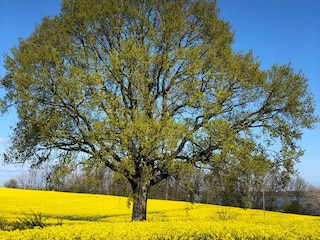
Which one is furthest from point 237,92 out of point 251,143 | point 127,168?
point 127,168

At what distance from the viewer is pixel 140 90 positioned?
1802 centimetres

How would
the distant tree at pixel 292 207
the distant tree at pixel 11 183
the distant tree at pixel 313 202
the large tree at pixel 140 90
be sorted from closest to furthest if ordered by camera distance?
1. the large tree at pixel 140 90
2. the distant tree at pixel 292 207
3. the distant tree at pixel 313 202
4. the distant tree at pixel 11 183

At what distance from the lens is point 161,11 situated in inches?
804

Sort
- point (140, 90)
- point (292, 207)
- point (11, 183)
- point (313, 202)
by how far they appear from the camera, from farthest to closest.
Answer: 1. point (11, 183)
2. point (313, 202)
3. point (292, 207)
4. point (140, 90)

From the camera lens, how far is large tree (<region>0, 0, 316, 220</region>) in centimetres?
1688

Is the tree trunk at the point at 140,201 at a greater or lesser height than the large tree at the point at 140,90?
lesser

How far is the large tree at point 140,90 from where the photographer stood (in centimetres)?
1688

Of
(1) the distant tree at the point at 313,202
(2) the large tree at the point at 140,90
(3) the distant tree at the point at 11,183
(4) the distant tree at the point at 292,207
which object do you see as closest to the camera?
(2) the large tree at the point at 140,90

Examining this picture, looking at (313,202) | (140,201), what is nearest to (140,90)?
(140,201)

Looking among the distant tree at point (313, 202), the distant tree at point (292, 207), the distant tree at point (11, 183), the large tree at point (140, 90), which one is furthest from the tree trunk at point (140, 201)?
the distant tree at point (11, 183)

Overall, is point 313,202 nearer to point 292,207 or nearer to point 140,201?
point 292,207

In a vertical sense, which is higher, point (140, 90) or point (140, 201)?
point (140, 90)

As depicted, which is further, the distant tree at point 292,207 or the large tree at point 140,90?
the distant tree at point 292,207

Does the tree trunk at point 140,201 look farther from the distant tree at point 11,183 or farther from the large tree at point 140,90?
the distant tree at point 11,183
